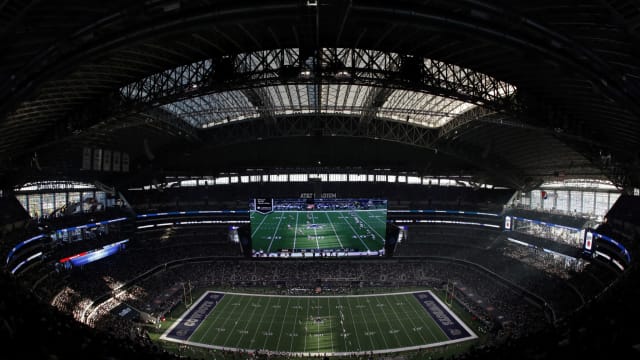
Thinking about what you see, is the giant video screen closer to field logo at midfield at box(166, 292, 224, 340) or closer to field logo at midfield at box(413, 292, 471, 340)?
field logo at midfield at box(166, 292, 224, 340)

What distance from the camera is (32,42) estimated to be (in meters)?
13.6

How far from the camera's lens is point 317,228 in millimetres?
41969

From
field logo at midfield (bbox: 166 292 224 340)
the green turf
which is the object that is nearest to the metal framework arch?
field logo at midfield (bbox: 166 292 224 340)

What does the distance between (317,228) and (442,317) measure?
53.7 ft

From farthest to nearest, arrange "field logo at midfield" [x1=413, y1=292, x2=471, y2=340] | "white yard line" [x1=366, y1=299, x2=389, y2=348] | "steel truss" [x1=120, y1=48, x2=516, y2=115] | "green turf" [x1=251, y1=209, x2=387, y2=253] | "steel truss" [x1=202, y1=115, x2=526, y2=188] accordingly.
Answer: "green turf" [x1=251, y1=209, x2=387, y2=253] → "steel truss" [x1=202, y1=115, x2=526, y2=188] → "field logo at midfield" [x1=413, y1=292, x2=471, y2=340] → "white yard line" [x1=366, y1=299, x2=389, y2=348] → "steel truss" [x1=120, y1=48, x2=516, y2=115]

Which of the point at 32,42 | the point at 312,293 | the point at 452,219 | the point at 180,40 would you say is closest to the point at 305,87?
the point at 180,40

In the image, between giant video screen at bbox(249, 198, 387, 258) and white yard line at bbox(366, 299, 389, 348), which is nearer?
white yard line at bbox(366, 299, 389, 348)

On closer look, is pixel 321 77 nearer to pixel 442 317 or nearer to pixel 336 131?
pixel 336 131

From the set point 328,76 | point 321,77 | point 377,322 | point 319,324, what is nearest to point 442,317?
point 377,322

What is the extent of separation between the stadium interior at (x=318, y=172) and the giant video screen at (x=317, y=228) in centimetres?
26

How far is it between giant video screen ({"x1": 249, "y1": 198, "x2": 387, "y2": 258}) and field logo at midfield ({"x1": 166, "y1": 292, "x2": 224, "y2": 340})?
697 cm

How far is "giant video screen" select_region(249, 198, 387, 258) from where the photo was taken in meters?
41.1

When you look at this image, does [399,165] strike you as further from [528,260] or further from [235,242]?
[235,242]

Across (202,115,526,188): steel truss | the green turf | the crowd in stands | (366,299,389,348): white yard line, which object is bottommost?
(366,299,389,348): white yard line
